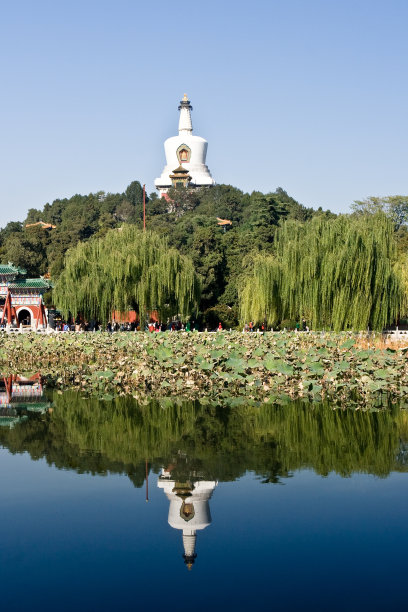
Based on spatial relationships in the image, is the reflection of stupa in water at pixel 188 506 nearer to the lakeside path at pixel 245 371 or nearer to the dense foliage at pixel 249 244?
the lakeside path at pixel 245 371

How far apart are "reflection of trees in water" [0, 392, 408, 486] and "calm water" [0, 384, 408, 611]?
0.08ft

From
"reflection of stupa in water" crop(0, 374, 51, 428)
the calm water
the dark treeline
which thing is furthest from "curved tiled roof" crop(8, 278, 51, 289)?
the calm water

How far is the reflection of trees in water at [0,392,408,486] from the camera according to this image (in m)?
8.21

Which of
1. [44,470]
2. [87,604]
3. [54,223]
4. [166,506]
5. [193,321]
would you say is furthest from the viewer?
[54,223]

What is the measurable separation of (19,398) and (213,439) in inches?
196

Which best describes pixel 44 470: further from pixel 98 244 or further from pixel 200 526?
pixel 98 244

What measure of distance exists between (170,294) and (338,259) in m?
7.87

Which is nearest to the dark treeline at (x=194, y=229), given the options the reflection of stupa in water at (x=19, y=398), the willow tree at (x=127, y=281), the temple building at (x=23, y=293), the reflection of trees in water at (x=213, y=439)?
the willow tree at (x=127, y=281)

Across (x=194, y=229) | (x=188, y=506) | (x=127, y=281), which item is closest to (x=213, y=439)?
(x=188, y=506)

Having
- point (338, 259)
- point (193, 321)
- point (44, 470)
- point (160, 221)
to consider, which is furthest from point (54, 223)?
point (44, 470)

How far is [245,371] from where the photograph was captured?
14500mm

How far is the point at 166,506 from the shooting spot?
6.74 metres

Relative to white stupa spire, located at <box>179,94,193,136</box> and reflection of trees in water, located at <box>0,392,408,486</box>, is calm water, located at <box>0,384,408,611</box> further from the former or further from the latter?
white stupa spire, located at <box>179,94,193,136</box>

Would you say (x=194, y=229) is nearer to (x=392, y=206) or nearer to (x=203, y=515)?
(x=392, y=206)
